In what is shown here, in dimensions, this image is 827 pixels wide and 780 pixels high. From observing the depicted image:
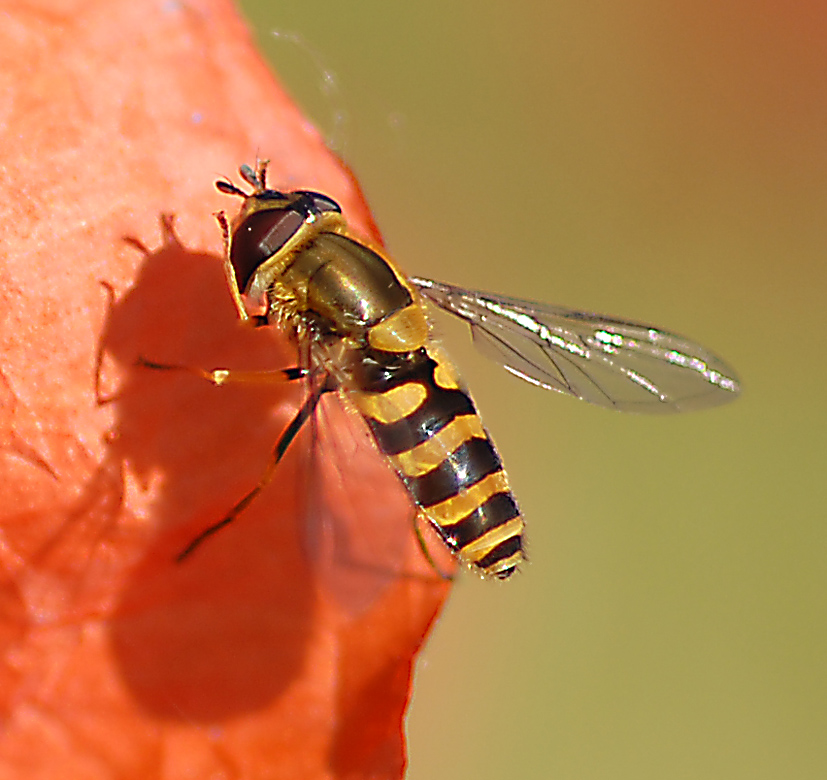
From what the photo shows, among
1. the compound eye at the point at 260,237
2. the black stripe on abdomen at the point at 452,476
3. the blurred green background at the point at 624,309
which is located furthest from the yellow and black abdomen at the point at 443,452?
the blurred green background at the point at 624,309

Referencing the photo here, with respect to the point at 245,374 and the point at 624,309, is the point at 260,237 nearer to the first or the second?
the point at 245,374

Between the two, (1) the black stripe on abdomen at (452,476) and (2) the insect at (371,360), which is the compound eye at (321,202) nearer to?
(2) the insect at (371,360)

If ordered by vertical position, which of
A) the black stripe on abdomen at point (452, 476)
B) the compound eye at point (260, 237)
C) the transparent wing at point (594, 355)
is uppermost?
the compound eye at point (260, 237)

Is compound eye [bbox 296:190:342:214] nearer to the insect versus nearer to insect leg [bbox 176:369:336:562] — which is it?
the insect

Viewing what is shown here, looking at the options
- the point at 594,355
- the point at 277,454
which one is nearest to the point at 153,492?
the point at 277,454

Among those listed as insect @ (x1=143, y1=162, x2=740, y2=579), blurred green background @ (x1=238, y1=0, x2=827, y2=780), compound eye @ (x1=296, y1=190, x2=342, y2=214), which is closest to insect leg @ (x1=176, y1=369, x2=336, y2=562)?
insect @ (x1=143, y1=162, x2=740, y2=579)

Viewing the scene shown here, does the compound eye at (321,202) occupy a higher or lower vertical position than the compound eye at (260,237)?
higher
